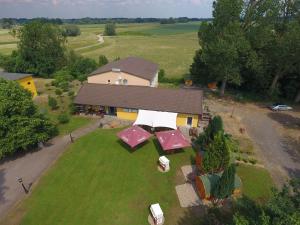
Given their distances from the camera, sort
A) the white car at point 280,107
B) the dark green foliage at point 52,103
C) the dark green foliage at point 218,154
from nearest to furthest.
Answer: the dark green foliage at point 218,154, the white car at point 280,107, the dark green foliage at point 52,103

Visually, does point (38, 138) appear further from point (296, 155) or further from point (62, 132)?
point (296, 155)

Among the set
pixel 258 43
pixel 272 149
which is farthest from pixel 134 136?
pixel 258 43

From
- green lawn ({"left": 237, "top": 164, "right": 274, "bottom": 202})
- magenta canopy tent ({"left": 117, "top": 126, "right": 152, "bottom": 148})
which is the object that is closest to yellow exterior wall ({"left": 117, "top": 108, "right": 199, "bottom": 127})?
magenta canopy tent ({"left": 117, "top": 126, "right": 152, "bottom": 148})

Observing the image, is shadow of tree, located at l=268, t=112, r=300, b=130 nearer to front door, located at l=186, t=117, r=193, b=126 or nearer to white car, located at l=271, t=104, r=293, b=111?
white car, located at l=271, t=104, r=293, b=111

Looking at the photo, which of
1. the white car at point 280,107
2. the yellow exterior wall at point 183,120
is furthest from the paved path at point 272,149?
the yellow exterior wall at point 183,120

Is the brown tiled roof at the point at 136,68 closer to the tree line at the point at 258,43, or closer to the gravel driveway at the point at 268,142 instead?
the tree line at the point at 258,43

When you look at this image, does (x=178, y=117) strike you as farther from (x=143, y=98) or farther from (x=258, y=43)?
(x=258, y=43)

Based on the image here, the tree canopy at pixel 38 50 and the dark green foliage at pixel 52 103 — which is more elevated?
the tree canopy at pixel 38 50
